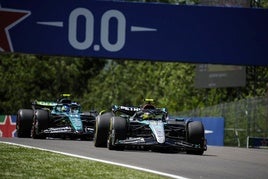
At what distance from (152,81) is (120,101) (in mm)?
3831

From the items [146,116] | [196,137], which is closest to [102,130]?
[146,116]

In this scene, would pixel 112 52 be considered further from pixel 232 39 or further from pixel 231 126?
pixel 231 126

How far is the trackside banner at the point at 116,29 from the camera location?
24.4m

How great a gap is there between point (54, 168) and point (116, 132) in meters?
6.04

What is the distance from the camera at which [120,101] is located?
226 ft

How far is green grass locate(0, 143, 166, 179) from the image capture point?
11.4 metres

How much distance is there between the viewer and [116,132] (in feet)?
60.3

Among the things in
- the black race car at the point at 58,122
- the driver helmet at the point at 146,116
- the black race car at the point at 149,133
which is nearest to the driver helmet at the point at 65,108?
the black race car at the point at 58,122

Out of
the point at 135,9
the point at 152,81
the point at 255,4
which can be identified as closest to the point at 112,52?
the point at 135,9

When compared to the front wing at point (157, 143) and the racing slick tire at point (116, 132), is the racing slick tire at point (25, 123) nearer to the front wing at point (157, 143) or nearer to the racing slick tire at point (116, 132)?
the racing slick tire at point (116, 132)

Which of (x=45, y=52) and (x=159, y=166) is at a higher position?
(x=45, y=52)

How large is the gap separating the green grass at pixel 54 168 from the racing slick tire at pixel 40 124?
896cm

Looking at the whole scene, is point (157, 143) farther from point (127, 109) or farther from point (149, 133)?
point (127, 109)

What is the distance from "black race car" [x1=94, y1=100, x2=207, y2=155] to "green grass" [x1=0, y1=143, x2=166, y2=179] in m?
3.66
